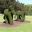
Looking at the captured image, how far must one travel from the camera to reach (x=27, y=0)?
116 inches

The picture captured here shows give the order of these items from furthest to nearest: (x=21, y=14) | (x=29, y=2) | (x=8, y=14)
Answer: (x=29, y=2)
(x=21, y=14)
(x=8, y=14)

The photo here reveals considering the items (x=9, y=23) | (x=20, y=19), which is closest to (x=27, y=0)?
(x=20, y=19)

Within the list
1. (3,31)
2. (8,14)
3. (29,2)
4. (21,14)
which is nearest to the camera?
(3,31)

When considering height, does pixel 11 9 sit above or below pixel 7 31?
above

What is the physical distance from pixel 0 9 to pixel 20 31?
1.54 metres

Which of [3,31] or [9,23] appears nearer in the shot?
[3,31]

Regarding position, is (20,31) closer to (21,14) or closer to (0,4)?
(21,14)

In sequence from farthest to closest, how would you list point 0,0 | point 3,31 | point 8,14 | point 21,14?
point 0,0 → point 21,14 → point 8,14 → point 3,31

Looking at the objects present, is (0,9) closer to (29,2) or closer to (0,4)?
(0,4)

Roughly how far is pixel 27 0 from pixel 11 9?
1.79 meters

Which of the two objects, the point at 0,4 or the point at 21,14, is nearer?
A: the point at 21,14

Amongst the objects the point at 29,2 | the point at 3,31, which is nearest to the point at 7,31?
the point at 3,31

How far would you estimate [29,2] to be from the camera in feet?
9.52

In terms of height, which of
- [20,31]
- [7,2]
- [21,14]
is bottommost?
[20,31]
